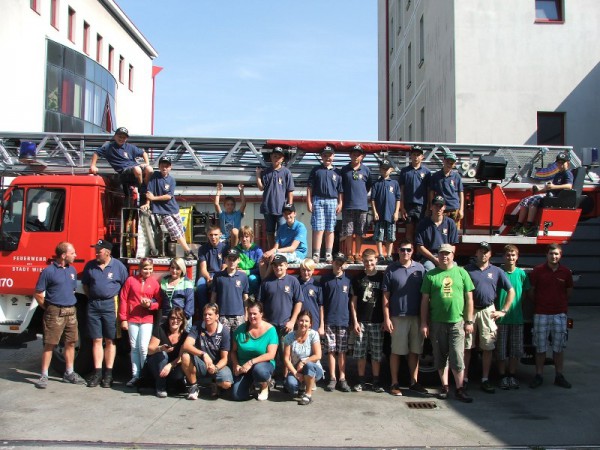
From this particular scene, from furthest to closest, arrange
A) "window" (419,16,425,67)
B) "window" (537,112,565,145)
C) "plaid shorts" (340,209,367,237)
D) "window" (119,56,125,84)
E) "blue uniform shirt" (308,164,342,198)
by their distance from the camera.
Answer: "window" (119,56,125,84) → "window" (419,16,425,67) → "window" (537,112,565,145) → "plaid shorts" (340,209,367,237) → "blue uniform shirt" (308,164,342,198)

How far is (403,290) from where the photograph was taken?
7648 millimetres

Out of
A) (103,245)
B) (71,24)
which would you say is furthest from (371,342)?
(71,24)

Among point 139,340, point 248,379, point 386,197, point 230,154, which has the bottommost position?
point 248,379

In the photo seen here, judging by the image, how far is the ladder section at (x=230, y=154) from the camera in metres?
9.61

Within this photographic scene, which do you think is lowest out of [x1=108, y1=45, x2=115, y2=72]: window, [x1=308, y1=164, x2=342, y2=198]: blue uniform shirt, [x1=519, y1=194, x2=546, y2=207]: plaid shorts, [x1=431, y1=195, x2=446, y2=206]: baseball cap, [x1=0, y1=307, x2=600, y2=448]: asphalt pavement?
[x1=0, y1=307, x2=600, y2=448]: asphalt pavement

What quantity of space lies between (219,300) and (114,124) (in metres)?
26.2

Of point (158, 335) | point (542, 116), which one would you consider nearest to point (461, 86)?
point (542, 116)

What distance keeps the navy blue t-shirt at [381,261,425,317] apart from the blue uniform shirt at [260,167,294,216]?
181 cm

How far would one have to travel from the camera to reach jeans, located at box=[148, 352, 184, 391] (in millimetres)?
7488

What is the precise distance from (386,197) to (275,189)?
151cm

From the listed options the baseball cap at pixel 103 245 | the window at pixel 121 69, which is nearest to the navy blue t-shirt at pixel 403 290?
the baseball cap at pixel 103 245

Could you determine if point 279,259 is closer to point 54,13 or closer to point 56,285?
point 56,285

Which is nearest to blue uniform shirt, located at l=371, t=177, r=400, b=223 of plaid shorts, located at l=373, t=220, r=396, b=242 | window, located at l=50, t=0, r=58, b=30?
plaid shorts, located at l=373, t=220, r=396, b=242

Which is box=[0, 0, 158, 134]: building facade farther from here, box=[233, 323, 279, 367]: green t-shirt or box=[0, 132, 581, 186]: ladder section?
box=[233, 323, 279, 367]: green t-shirt
